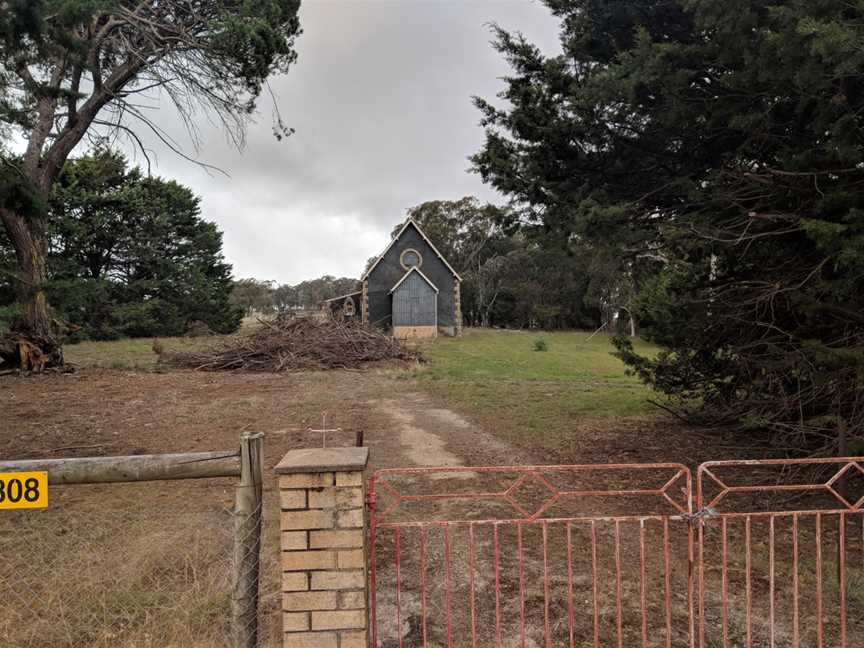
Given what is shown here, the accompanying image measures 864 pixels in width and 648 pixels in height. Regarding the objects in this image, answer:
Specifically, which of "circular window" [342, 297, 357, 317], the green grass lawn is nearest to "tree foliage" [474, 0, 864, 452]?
the green grass lawn

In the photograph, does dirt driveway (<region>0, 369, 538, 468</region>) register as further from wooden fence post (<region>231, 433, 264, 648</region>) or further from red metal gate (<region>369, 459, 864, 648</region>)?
wooden fence post (<region>231, 433, 264, 648</region>)

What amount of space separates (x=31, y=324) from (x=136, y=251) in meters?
19.6

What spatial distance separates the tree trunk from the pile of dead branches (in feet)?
12.5

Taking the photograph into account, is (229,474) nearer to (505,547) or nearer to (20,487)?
(20,487)

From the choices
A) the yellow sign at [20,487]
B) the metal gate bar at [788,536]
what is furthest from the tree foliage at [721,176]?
the yellow sign at [20,487]

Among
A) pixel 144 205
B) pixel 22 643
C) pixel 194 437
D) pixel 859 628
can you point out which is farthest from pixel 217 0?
pixel 144 205

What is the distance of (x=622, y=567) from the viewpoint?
4281 millimetres

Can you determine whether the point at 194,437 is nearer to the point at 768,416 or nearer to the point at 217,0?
the point at 768,416

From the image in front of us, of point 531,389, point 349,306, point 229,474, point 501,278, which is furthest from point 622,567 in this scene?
point 501,278

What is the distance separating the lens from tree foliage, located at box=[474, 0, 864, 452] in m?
4.31

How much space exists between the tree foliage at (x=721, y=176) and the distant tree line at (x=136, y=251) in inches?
1095

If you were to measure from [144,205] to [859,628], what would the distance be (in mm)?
35686

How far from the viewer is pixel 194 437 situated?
340 inches

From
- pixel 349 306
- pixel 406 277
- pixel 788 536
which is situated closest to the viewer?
pixel 788 536
